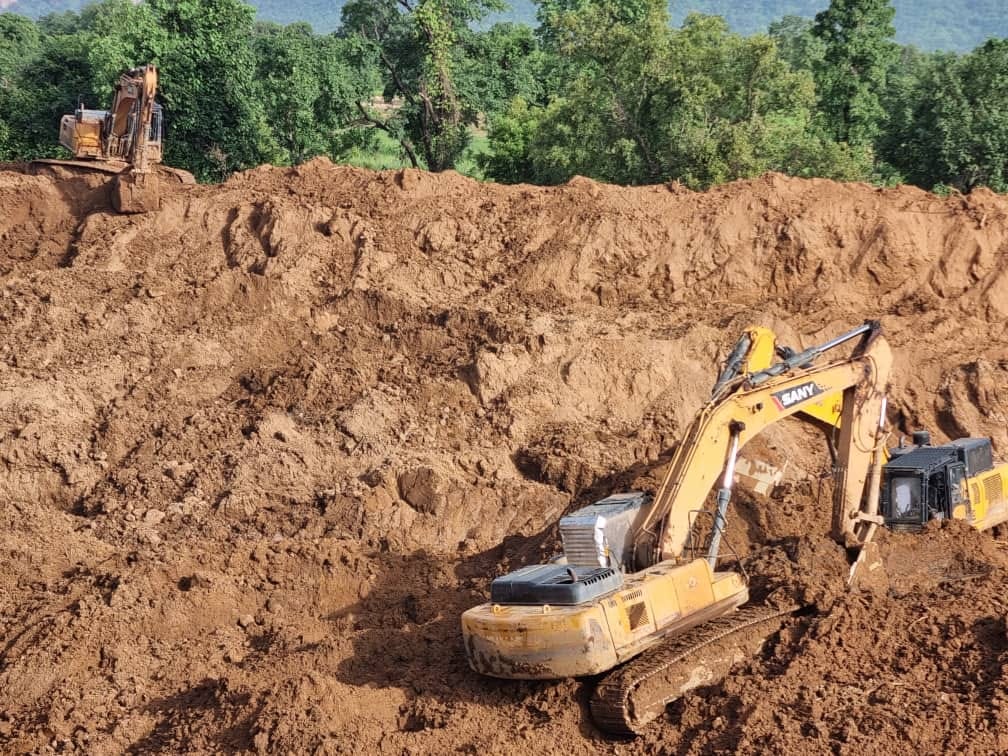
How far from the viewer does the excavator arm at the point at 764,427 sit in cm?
1015

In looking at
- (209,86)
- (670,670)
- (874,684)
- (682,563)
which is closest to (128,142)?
(209,86)

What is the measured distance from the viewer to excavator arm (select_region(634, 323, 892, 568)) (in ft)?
33.3

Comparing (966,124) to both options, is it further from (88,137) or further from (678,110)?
(88,137)

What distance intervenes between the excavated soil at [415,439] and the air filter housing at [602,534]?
1070 millimetres

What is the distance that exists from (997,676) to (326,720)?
16.4 ft

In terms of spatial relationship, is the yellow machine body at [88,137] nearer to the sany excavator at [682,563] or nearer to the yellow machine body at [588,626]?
the sany excavator at [682,563]

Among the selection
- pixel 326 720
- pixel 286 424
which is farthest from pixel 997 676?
pixel 286 424

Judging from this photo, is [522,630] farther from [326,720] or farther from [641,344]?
[641,344]

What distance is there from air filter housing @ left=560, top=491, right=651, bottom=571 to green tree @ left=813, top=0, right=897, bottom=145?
17792mm

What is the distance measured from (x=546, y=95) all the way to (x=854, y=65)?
8154 mm

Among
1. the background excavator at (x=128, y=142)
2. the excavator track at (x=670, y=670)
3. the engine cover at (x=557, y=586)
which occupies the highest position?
the background excavator at (x=128, y=142)

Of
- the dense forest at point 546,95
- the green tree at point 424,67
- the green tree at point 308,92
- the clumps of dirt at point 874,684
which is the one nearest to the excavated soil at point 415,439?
the clumps of dirt at point 874,684

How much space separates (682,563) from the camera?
10.0 metres

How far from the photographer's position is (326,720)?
9.51 metres
